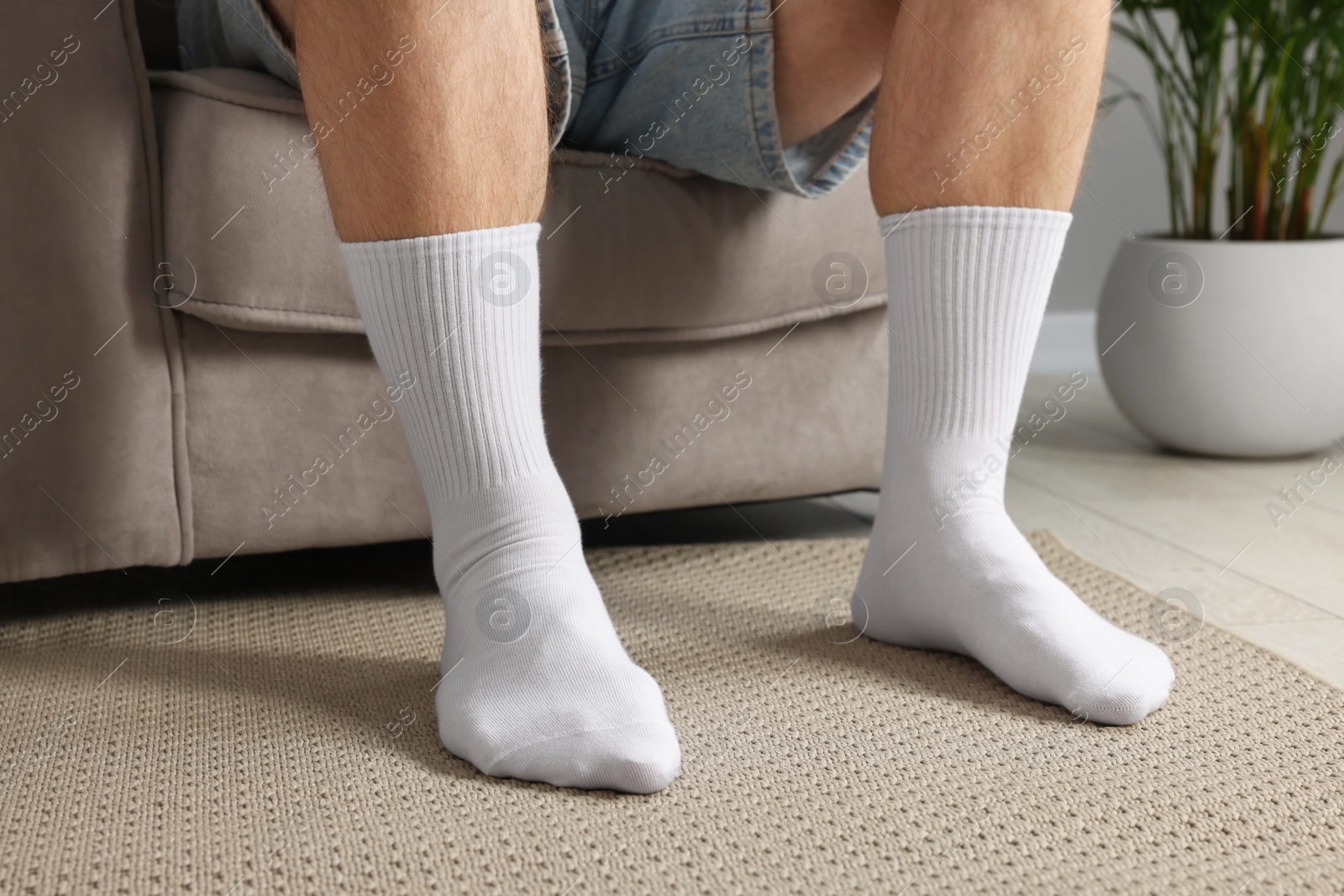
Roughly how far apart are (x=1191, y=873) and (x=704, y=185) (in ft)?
2.04

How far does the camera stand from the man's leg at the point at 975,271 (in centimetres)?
68

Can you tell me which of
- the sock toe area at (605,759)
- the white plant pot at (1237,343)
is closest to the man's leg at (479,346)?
the sock toe area at (605,759)

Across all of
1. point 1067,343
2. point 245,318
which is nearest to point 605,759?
point 245,318

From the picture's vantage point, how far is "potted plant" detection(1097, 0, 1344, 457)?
1355mm

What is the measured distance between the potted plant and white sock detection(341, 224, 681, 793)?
1.03 metres

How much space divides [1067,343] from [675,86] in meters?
1.58

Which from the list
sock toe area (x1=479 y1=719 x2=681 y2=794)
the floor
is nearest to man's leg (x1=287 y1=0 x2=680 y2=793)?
sock toe area (x1=479 y1=719 x2=681 y2=794)

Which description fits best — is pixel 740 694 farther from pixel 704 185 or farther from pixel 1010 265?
pixel 704 185

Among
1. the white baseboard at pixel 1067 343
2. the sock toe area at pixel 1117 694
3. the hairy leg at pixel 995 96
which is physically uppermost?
the hairy leg at pixel 995 96

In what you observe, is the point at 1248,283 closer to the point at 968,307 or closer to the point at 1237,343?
the point at 1237,343

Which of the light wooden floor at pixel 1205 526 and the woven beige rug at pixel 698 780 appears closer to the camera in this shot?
the woven beige rug at pixel 698 780

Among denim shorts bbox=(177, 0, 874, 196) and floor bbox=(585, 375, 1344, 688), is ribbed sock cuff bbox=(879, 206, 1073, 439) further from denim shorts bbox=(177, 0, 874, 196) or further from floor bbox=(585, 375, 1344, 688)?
floor bbox=(585, 375, 1344, 688)

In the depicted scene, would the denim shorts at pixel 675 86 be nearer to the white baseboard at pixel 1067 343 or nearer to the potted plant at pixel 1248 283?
the potted plant at pixel 1248 283

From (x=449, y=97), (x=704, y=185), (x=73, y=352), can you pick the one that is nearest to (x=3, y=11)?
(x=73, y=352)
